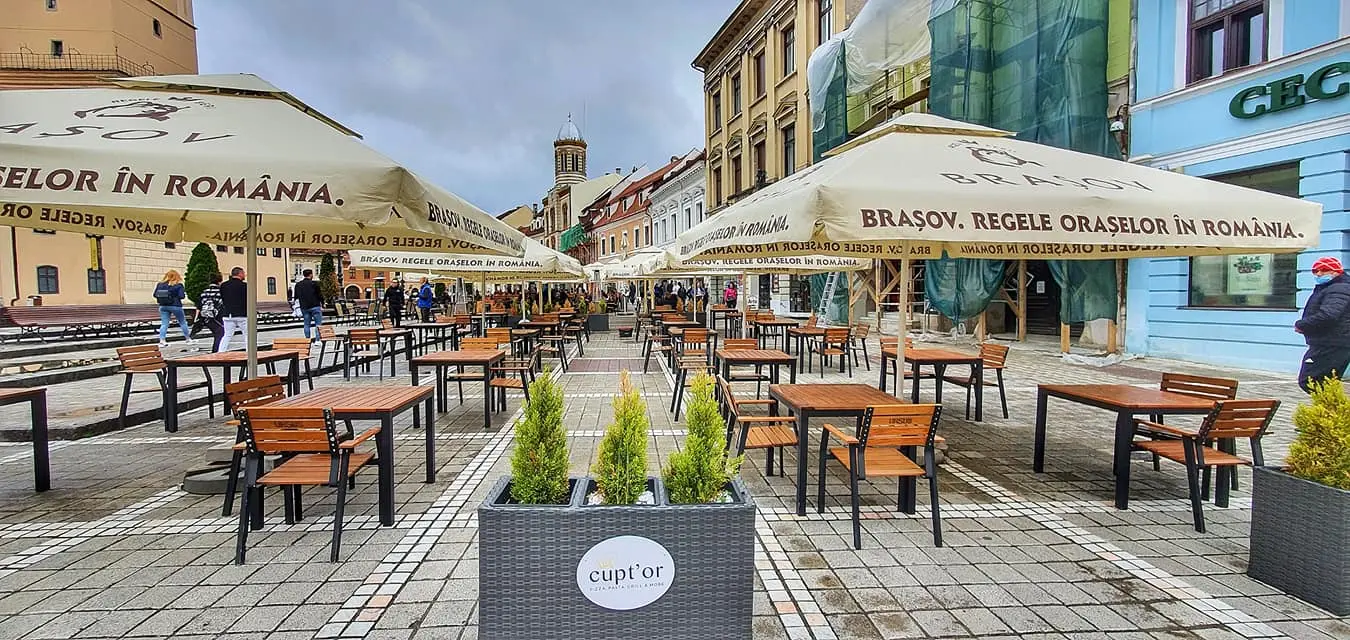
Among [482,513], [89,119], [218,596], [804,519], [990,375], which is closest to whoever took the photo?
[482,513]

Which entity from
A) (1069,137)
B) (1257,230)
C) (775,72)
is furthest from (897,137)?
(775,72)

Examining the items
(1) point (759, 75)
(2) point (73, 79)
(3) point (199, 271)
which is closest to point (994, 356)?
(1) point (759, 75)

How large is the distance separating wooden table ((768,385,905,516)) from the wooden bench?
1949cm

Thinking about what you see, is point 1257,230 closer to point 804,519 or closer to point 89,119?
point 804,519

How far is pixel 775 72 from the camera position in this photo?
1017 inches

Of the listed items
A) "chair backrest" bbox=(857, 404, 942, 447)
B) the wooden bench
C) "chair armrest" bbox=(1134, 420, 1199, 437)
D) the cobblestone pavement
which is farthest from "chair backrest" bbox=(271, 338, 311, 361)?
the wooden bench

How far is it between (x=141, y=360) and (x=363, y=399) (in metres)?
4.02

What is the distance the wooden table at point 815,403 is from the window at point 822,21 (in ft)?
71.0

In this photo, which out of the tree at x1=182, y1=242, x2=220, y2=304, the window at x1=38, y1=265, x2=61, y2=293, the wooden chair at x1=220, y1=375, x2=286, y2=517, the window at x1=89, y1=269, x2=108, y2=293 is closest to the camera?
the wooden chair at x1=220, y1=375, x2=286, y2=517

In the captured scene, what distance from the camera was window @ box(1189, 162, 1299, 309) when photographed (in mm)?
9734

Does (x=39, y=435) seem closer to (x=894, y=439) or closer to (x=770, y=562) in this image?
(x=770, y=562)

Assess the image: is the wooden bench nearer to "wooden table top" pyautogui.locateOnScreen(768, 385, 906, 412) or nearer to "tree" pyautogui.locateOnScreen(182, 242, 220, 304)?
"tree" pyautogui.locateOnScreen(182, 242, 220, 304)

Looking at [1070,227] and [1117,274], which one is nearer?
[1070,227]

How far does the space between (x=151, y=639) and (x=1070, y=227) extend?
5.18m
